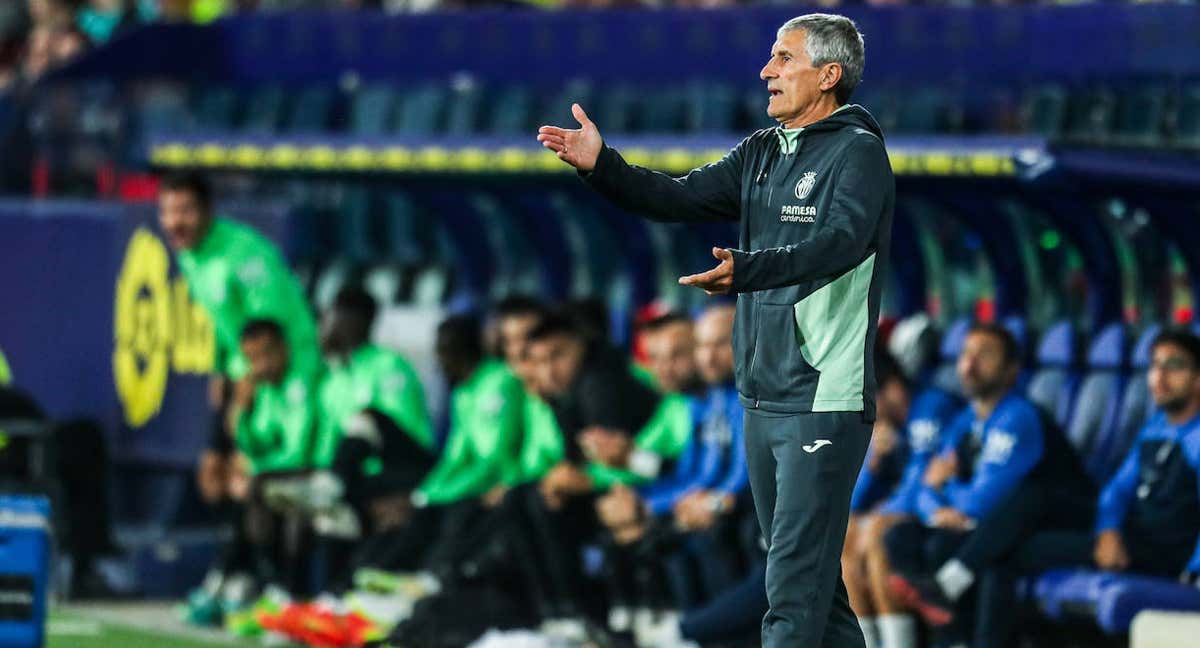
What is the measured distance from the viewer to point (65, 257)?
43.0 ft

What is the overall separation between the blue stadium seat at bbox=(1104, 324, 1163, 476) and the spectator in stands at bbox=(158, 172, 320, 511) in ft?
11.9

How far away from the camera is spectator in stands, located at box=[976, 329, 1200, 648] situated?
27.6ft

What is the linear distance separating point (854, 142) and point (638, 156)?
4.79 m

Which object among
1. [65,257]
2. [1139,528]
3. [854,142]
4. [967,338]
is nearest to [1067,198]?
[967,338]

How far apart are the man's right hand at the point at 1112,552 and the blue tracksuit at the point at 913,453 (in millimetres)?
955

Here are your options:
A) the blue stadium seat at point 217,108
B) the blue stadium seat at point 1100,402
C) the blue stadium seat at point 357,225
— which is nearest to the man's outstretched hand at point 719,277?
the blue stadium seat at point 1100,402

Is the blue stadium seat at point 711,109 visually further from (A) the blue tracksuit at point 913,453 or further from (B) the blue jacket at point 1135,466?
(B) the blue jacket at point 1135,466

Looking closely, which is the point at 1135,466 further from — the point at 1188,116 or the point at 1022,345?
the point at 1188,116

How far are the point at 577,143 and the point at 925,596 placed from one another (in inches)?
122

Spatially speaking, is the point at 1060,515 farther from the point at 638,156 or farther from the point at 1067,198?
the point at 638,156

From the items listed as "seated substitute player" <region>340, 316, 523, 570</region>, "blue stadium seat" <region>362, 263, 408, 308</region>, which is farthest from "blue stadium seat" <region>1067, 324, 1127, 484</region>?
"blue stadium seat" <region>362, 263, 408, 308</region>

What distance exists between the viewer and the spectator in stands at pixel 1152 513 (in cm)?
841

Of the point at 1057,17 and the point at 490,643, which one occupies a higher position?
the point at 1057,17

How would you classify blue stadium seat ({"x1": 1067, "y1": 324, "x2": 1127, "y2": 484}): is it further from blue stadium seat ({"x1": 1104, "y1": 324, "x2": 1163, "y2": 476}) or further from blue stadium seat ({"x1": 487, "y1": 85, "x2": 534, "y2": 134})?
blue stadium seat ({"x1": 487, "y1": 85, "x2": 534, "y2": 134})
